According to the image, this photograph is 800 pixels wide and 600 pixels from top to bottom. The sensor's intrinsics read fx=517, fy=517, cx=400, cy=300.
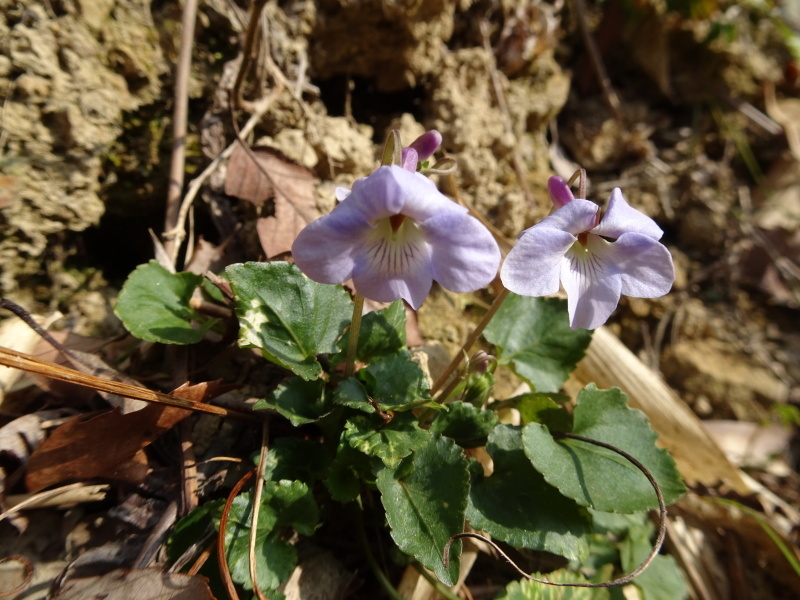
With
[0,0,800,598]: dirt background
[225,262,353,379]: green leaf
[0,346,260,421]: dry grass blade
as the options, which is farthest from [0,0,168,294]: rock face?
[225,262,353,379]: green leaf

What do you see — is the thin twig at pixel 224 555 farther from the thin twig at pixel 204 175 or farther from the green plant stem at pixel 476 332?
the thin twig at pixel 204 175

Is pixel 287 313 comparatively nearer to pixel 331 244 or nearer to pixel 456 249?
pixel 331 244

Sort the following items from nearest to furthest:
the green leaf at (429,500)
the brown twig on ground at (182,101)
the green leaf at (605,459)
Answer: the green leaf at (429,500)
the green leaf at (605,459)
the brown twig on ground at (182,101)

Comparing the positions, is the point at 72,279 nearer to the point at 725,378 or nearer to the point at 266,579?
the point at 266,579

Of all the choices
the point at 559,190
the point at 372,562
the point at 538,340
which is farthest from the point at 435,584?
the point at 559,190

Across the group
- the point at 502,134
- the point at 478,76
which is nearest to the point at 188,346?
the point at 502,134

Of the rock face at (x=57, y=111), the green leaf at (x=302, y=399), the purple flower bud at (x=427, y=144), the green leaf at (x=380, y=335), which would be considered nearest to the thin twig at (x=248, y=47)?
the rock face at (x=57, y=111)

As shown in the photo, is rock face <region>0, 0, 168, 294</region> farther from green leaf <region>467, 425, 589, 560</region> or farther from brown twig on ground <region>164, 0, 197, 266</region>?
green leaf <region>467, 425, 589, 560</region>
